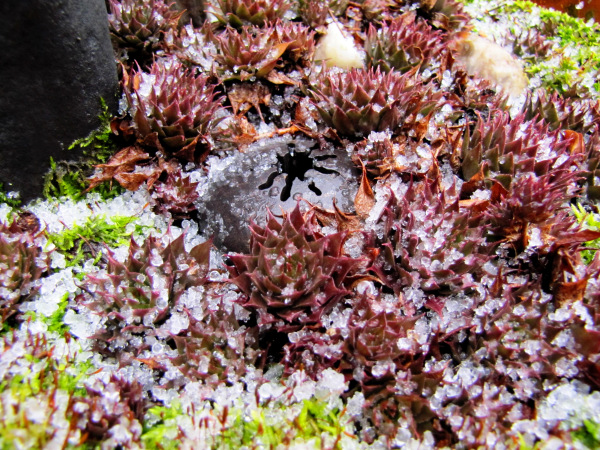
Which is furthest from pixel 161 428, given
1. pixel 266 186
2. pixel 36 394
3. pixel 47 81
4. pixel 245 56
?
pixel 245 56

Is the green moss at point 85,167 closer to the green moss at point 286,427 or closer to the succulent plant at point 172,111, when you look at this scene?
the succulent plant at point 172,111

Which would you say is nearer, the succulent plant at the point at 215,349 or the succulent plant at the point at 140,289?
the succulent plant at the point at 215,349

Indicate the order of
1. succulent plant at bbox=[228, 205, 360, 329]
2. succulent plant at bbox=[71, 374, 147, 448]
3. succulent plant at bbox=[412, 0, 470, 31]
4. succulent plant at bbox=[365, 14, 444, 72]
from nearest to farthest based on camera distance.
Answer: succulent plant at bbox=[71, 374, 147, 448]
succulent plant at bbox=[228, 205, 360, 329]
succulent plant at bbox=[365, 14, 444, 72]
succulent plant at bbox=[412, 0, 470, 31]

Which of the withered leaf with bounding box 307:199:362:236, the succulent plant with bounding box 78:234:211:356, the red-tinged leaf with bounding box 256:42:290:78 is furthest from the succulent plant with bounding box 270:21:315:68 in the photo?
the succulent plant with bounding box 78:234:211:356

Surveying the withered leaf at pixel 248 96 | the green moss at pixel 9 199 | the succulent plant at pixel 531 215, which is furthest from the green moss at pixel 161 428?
the withered leaf at pixel 248 96

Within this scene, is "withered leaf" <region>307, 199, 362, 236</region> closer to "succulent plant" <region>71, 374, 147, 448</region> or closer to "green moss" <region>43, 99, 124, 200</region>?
"succulent plant" <region>71, 374, 147, 448</region>
